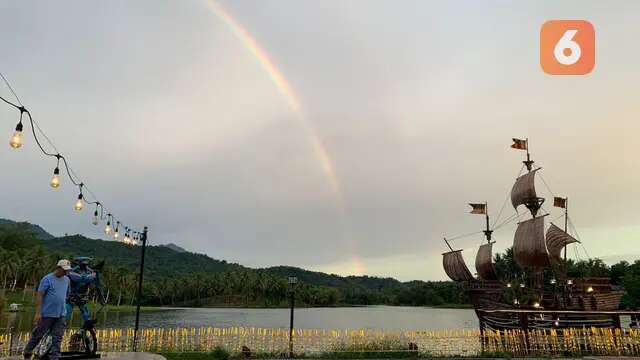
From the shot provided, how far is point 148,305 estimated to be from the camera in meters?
126

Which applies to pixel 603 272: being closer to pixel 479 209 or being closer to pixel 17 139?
pixel 479 209

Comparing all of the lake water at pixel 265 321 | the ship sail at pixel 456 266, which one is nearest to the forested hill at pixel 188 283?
the lake water at pixel 265 321

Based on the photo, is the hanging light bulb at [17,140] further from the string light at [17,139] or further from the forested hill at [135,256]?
the forested hill at [135,256]

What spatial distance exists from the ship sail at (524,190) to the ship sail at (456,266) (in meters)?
10.7

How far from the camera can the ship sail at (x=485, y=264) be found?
61406 millimetres

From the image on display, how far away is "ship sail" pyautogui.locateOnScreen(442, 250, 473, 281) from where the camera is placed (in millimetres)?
61219

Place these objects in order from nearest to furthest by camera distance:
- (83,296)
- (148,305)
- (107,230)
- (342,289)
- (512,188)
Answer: (83,296)
(107,230)
(512,188)
(148,305)
(342,289)

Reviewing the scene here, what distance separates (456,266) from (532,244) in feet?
49.9

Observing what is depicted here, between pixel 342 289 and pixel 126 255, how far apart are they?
3349 inches

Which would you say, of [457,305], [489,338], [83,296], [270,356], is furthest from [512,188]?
[457,305]

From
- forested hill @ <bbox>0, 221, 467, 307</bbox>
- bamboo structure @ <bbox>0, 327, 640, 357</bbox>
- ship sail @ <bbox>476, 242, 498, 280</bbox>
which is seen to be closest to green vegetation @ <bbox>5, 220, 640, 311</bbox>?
forested hill @ <bbox>0, 221, 467, 307</bbox>

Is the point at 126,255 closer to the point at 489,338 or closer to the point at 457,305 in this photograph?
the point at 457,305

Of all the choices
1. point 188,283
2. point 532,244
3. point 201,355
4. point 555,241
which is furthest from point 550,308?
point 188,283

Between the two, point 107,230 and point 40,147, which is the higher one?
point 40,147
